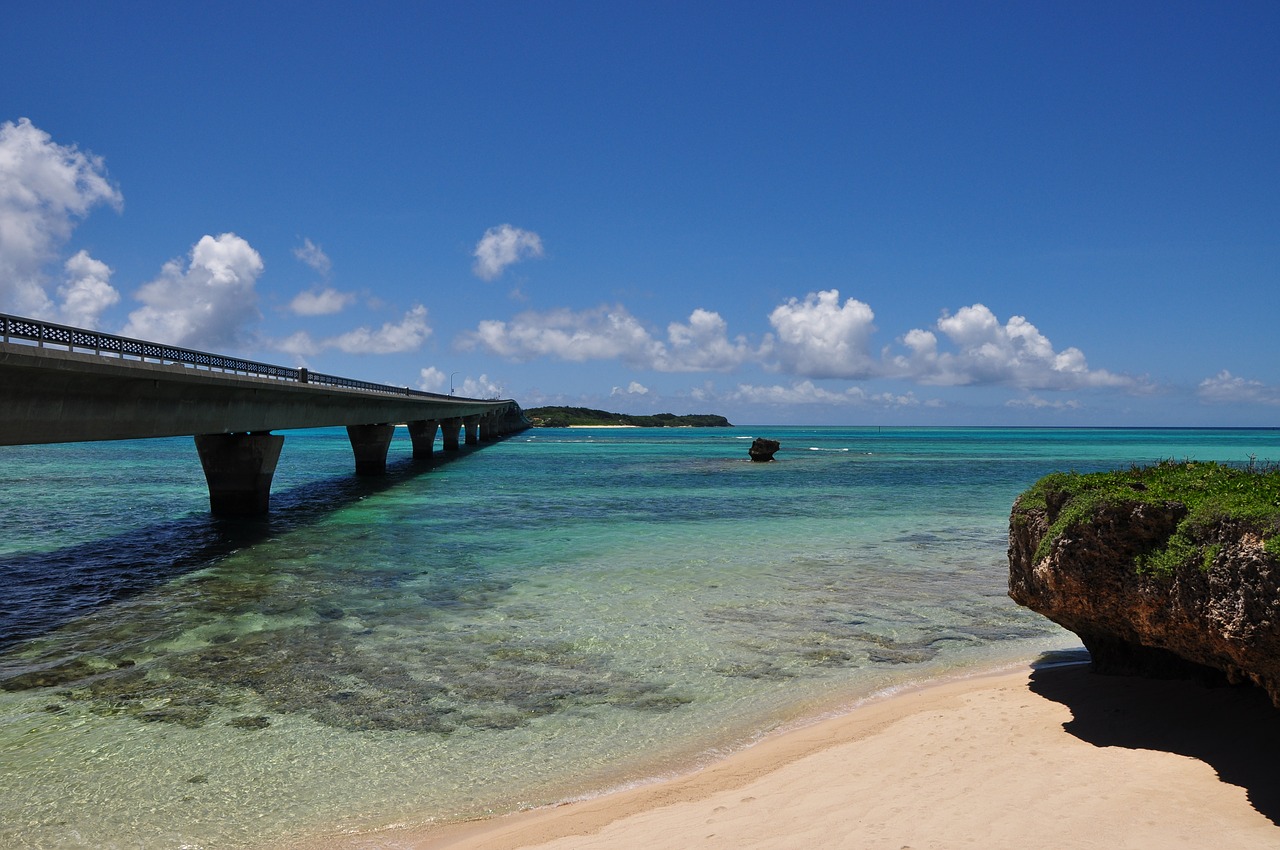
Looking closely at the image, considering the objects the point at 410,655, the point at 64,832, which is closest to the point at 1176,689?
the point at 410,655

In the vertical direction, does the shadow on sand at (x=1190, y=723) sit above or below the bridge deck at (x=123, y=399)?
below

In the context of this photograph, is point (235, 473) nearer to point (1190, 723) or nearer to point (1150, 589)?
point (1150, 589)

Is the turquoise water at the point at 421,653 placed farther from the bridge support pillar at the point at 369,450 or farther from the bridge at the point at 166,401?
the bridge support pillar at the point at 369,450

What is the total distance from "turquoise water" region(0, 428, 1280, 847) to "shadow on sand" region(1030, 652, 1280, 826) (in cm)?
290

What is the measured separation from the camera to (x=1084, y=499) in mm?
8375

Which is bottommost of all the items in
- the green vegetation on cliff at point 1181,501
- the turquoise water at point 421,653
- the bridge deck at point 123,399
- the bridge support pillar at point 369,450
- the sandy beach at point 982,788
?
the turquoise water at point 421,653

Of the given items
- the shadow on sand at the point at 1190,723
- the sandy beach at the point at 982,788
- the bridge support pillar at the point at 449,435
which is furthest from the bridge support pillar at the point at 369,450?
the shadow on sand at the point at 1190,723

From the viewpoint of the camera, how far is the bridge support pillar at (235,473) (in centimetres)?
3166

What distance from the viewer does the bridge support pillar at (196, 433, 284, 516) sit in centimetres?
3166

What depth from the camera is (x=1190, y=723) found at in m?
7.62

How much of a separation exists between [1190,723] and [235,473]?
32909 mm

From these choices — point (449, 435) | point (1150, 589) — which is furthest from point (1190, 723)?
point (449, 435)

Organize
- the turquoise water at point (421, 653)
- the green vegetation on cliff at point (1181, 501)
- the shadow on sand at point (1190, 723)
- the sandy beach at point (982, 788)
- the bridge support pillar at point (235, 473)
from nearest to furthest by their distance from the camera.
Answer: the sandy beach at point (982, 788) → the shadow on sand at point (1190, 723) → the green vegetation on cliff at point (1181, 501) → the turquoise water at point (421, 653) → the bridge support pillar at point (235, 473)

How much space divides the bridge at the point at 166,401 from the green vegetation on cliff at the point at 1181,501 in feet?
66.8
